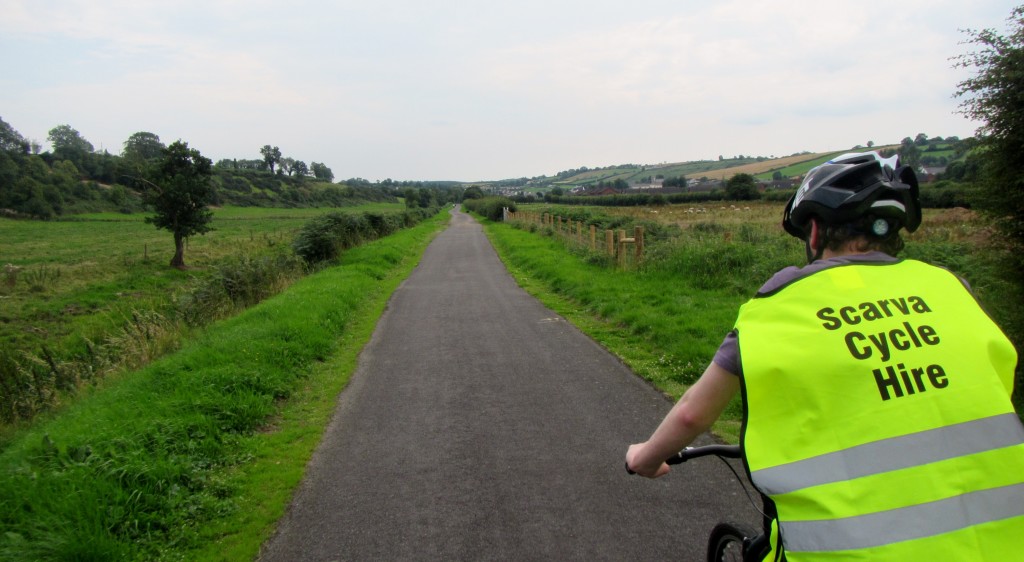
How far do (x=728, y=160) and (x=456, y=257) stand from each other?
112 metres

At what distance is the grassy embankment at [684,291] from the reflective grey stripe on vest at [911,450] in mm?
3631

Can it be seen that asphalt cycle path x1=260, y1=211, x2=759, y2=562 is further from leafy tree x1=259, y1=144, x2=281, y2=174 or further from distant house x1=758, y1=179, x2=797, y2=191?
leafy tree x1=259, y1=144, x2=281, y2=174

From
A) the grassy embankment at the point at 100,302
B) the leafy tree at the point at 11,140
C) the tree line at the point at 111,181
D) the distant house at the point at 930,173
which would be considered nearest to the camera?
the grassy embankment at the point at 100,302

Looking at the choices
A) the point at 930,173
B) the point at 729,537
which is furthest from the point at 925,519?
the point at 930,173

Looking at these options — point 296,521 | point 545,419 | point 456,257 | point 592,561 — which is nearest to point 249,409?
point 296,521

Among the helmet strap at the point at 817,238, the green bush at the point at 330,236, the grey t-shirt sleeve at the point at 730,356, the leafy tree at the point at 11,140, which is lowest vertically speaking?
the green bush at the point at 330,236

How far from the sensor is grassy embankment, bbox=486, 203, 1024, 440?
17.4 feet

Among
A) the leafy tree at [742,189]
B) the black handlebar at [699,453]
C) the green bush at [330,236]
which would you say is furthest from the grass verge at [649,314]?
the leafy tree at [742,189]

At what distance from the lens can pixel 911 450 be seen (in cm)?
125

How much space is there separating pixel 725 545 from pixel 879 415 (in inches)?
57.9

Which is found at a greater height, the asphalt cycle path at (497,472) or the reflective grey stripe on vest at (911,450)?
the reflective grey stripe on vest at (911,450)

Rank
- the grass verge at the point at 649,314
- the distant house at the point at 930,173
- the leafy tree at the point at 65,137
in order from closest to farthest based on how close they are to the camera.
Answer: the grass verge at the point at 649,314 → the distant house at the point at 930,173 → the leafy tree at the point at 65,137

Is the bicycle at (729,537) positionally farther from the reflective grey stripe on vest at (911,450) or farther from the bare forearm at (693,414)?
the reflective grey stripe on vest at (911,450)

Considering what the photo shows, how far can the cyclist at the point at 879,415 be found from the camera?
122 centimetres
